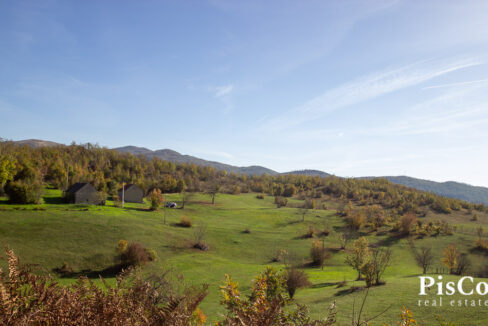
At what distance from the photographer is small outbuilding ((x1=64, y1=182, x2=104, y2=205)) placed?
68.2 metres

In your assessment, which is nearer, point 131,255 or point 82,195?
point 131,255

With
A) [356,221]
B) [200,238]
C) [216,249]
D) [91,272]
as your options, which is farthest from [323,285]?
[356,221]

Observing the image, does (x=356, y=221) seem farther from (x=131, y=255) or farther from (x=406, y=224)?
(x=131, y=255)

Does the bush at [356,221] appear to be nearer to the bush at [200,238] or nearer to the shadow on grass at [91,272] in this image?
the bush at [200,238]

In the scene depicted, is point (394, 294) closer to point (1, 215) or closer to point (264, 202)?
point (1, 215)

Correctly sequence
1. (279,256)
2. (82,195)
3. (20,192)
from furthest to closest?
(82,195)
(20,192)
(279,256)

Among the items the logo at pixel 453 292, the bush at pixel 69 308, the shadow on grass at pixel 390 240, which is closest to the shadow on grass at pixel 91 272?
the logo at pixel 453 292

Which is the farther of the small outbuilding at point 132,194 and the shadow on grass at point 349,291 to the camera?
the small outbuilding at point 132,194

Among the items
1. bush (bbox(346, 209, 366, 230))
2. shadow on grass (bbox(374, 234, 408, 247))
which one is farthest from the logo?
bush (bbox(346, 209, 366, 230))

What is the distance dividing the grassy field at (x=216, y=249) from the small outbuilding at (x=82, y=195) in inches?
160

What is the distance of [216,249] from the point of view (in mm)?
55469

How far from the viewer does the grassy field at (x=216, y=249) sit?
25841mm

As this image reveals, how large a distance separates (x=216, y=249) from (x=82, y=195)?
36.4m

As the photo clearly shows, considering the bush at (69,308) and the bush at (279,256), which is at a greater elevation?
the bush at (69,308)
